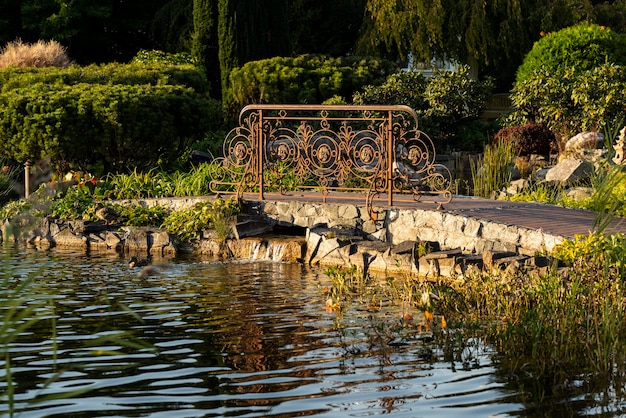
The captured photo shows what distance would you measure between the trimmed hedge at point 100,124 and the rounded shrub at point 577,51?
25.5 ft

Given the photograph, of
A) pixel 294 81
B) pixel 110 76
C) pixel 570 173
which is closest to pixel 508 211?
pixel 570 173

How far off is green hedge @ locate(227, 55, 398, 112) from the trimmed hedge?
11.1 feet

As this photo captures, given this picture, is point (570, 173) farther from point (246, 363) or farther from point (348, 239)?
point (246, 363)

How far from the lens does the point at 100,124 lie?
1519 centimetres

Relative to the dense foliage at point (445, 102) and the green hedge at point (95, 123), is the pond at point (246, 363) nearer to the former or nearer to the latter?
the green hedge at point (95, 123)

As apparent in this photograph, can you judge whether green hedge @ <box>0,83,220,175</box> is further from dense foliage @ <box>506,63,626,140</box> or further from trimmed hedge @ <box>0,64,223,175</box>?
dense foliage @ <box>506,63,626,140</box>

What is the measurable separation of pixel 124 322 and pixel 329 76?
12445mm

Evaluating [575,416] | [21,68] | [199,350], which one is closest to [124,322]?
[199,350]

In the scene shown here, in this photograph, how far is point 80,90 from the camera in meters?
15.4

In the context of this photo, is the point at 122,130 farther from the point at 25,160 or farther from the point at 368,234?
the point at 368,234

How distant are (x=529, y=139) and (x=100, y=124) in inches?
281

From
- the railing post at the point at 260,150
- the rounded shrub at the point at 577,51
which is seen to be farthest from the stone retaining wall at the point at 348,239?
the rounded shrub at the point at 577,51

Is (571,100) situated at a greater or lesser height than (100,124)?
greater

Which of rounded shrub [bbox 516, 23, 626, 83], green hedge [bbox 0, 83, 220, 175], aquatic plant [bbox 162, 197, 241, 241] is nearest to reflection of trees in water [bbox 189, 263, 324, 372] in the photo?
aquatic plant [bbox 162, 197, 241, 241]
